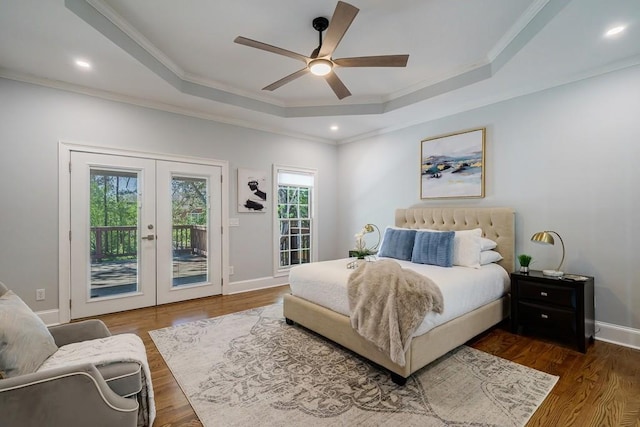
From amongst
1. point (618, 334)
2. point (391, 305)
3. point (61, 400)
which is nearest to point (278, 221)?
point (391, 305)

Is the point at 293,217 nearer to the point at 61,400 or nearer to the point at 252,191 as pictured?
the point at 252,191

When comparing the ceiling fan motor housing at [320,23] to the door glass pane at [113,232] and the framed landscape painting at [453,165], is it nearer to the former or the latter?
the framed landscape painting at [453,165]

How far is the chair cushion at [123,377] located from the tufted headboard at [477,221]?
12.4 ft

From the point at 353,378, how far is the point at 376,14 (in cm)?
304

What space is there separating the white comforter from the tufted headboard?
266 millimetres

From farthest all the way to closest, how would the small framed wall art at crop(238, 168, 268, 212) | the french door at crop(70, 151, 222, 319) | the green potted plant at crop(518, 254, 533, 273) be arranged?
1. the small framed wall art at crop(238, 168, 268, 212)
2. the french door at crop(70, 151, 222, 319)
3. the green potted plant at crop(518, 254, 533, 273)

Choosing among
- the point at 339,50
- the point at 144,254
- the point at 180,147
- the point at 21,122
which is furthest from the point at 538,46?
the point at 21,122

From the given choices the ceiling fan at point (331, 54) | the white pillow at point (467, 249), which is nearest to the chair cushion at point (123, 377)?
the ceiling fan at point (331, 54)

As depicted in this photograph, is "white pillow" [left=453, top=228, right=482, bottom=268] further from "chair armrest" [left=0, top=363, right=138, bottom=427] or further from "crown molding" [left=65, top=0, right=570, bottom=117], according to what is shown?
"chair armrest" [left=0, top=363, right=138, bottom=427]

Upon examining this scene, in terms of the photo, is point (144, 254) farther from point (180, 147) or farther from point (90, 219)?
point (180, 147)

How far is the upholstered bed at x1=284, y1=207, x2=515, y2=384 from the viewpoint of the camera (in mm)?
2213

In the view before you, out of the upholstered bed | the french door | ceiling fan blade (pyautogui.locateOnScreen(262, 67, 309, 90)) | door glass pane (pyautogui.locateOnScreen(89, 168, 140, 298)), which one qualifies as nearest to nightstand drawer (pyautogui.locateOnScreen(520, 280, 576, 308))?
the upholstered bed

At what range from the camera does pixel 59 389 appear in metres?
1.25

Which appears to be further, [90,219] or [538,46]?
[90,219]
